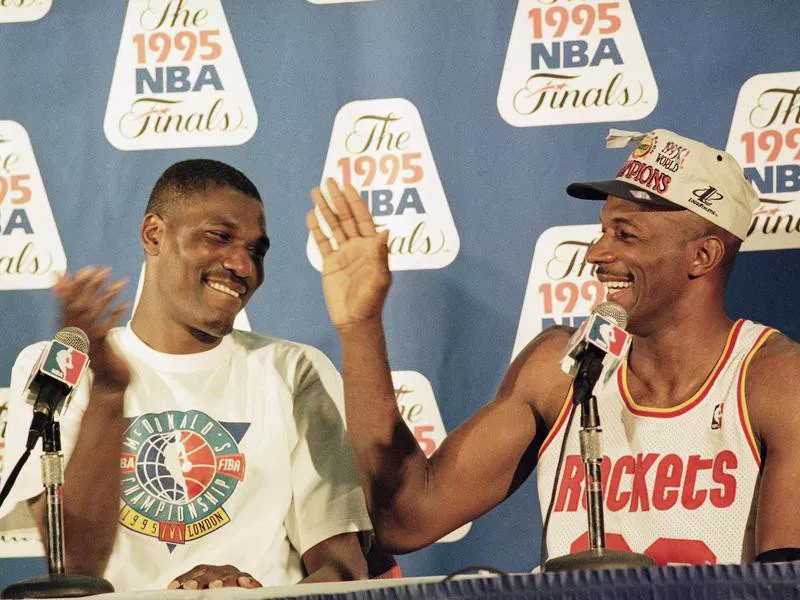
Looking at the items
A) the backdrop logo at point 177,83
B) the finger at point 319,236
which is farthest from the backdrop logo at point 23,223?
the finger at point 319,236

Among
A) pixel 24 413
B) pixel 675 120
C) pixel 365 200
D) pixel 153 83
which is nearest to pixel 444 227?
pixel 365 200

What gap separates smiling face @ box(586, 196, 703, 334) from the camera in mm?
3047

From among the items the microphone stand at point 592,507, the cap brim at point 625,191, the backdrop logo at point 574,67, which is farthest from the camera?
the backdrop logo at point 574,67

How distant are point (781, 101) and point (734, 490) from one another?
1.00 meters

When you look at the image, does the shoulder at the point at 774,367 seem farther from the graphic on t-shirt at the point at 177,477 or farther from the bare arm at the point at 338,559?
the graphic on t-shirt at the point at 177,477

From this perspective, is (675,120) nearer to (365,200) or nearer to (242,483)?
(365,200)

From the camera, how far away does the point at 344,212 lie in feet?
10.5

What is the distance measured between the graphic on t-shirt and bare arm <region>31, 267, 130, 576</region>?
4 cm

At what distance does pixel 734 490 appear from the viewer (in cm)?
287

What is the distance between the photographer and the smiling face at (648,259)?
305 cm

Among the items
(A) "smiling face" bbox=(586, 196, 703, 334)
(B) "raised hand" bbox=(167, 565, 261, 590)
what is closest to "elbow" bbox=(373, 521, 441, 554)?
(B) "raised hand" bbox=(167, 565, 261, 590)

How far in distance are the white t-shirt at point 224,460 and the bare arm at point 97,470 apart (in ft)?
0.07

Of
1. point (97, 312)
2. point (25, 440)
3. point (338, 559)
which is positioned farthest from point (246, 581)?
point (97, 312)

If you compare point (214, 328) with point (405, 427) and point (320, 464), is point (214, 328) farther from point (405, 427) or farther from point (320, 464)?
point (405, 427)
